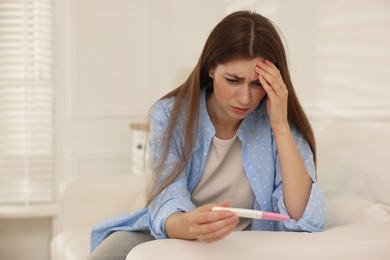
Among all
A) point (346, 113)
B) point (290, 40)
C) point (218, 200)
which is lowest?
point (218, 200)

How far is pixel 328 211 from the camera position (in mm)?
1824

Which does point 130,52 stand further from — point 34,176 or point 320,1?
point 320,1

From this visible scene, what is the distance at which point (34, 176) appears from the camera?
4004 mm

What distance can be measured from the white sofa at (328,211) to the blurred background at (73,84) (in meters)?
1.45

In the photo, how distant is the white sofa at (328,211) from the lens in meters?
1.33

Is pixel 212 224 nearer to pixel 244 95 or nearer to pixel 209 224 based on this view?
pixel 209 224

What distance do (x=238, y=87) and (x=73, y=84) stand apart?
257 cm

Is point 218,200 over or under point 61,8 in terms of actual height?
under

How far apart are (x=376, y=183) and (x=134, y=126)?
2.05m

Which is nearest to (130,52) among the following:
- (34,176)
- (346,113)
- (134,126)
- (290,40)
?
(134,126)

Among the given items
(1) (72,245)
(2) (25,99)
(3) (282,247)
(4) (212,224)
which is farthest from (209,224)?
(2) (25,99)

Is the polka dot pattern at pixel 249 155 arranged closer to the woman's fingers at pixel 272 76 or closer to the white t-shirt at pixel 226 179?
the white t-shirt at pixel 226 179

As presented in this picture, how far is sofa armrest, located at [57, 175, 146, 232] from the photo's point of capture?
2.35 m

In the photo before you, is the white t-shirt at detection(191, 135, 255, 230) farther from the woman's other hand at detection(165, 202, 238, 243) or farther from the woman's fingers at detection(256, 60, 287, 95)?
the woman's other hand at detection(165, 202, 238, 243)
